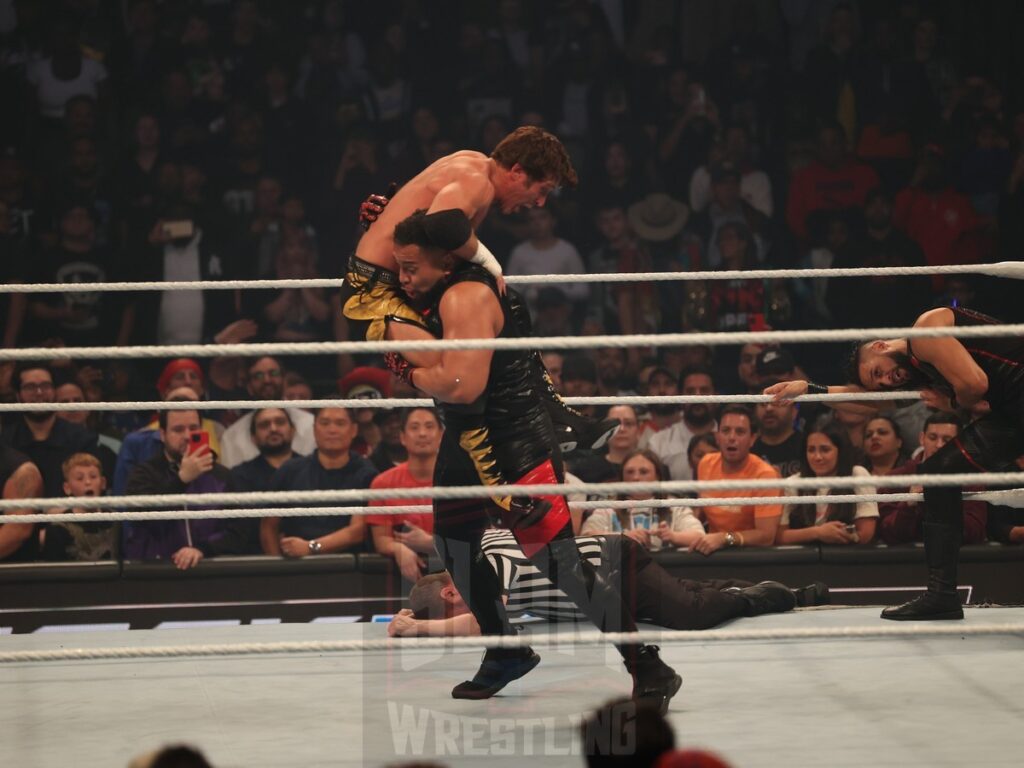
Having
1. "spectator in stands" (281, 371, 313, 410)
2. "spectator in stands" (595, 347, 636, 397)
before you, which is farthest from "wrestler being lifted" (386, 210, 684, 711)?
"spectator in stands" (595, 347, 636, 397)

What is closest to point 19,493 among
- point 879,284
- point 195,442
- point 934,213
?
point 195,442

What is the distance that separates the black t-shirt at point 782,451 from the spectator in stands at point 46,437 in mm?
2486

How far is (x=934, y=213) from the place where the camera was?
6145 millimetres

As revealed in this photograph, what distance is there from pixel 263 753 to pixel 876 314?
440cm

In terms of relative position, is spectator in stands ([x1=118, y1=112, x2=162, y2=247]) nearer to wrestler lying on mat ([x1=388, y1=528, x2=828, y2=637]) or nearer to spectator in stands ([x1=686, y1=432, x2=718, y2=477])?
spectator in stands ([x1=686, y1=432, x2=718, y2=477])

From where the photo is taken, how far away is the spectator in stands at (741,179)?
630 centimetres

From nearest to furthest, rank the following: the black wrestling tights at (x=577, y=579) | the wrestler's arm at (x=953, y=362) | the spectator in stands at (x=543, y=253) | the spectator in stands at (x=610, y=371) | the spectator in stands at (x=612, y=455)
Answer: the black wrestling tights at (x=577, y=579) → the wrestler's arm at (x=953, y=362) → the spectator in stands at (x=612, y=455) → the spectator in stands at (x=610, y=371) → the spectator in stands at (x=543, y=253)

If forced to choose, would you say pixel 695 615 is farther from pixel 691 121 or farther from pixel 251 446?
pixel 691 121

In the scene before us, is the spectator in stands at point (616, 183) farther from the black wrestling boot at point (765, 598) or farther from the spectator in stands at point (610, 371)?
the black wrestling boot at point (765, 598)

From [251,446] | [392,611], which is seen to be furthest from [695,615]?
[251,446]

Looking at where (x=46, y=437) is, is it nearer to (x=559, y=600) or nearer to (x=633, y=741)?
(x=559, y=600)

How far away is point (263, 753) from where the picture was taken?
7.45 feet

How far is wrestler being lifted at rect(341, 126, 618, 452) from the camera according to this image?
267 centimetres

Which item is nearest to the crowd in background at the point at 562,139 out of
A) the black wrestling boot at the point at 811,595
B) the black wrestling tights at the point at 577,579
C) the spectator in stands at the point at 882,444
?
the spectator in stands at the point at 882,444
